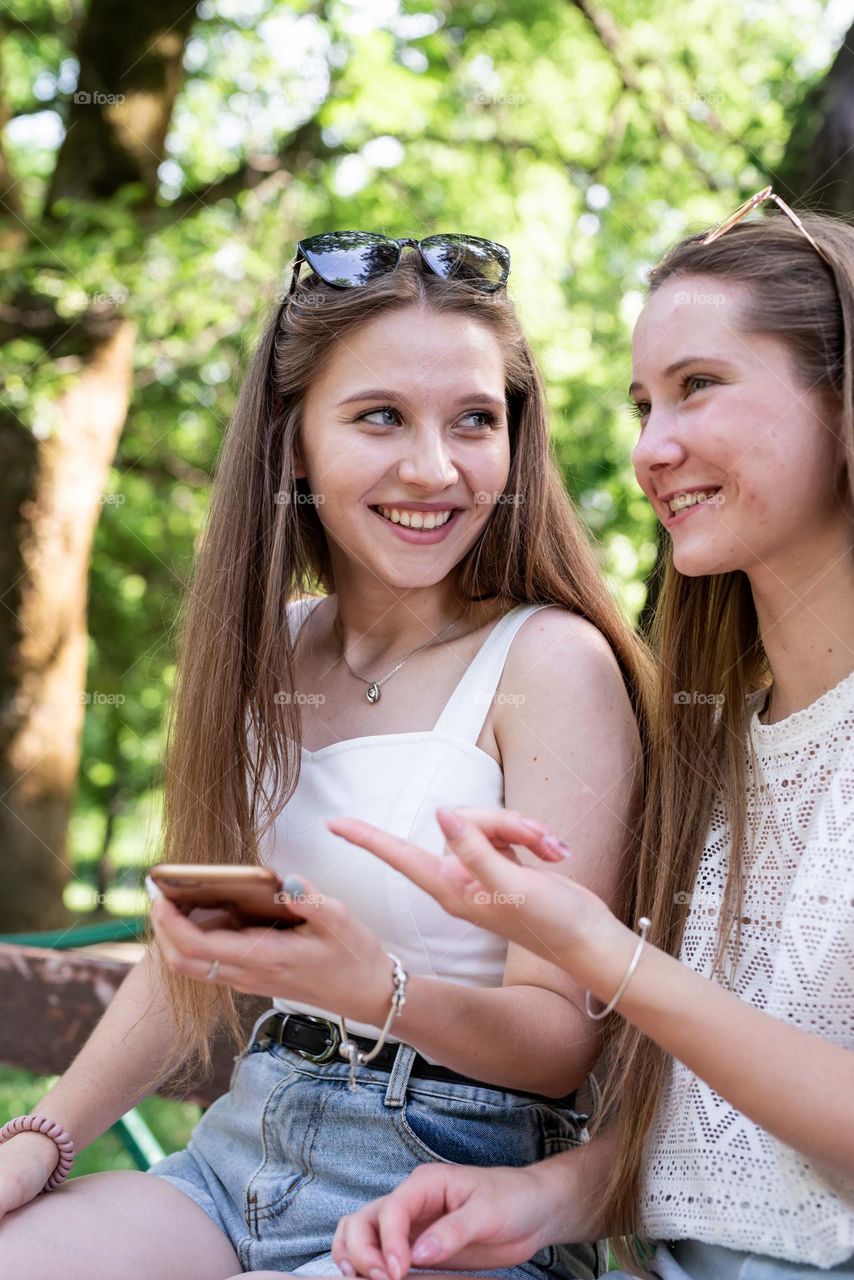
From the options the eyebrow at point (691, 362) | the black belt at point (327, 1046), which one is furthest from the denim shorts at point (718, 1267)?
the eyebrow at point (691, 362)

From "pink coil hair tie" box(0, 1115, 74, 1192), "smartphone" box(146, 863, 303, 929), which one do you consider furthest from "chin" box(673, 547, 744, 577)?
"pink coil hair tie" box(0, 1115, 74, 1192)

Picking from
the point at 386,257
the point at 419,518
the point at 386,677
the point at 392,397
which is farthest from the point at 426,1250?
the point at 386,257

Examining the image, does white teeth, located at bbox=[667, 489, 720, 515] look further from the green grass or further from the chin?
the green grass

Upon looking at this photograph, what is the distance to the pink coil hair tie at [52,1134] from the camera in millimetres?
2119

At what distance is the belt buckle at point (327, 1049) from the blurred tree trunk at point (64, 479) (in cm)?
470

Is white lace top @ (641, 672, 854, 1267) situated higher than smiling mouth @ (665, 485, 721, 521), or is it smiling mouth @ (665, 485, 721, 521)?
smiling mouth @ (665, 485, 721, 521)

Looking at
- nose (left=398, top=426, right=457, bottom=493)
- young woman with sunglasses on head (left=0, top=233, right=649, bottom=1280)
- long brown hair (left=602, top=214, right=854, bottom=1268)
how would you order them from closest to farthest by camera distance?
long brown hair (left=602, top=214, right=854, bottom=1268) < young woman with sunglasses on head (left=0, top=233, right=649, bottom=1280) < nose (left=398, top=426, right=457, bottom=493)

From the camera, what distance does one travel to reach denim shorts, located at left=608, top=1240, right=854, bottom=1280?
1.65 meters

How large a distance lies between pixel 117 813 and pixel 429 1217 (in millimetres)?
17349

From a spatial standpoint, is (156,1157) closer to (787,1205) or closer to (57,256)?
(787,1205)

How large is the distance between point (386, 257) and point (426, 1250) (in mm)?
1667

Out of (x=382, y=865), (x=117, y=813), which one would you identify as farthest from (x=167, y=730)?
(x=117, y=813)

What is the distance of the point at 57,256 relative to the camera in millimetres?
5863

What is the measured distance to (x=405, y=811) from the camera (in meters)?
2.18
